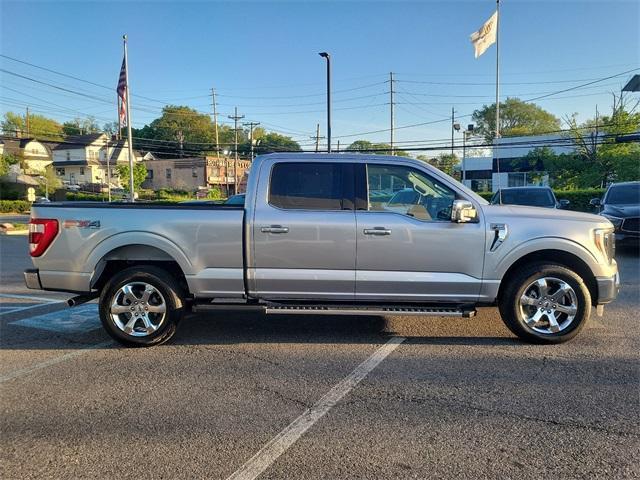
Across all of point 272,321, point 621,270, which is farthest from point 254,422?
point 621,270

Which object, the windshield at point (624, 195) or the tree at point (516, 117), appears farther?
the tree at point (516, 117)

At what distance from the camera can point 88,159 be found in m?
72.4

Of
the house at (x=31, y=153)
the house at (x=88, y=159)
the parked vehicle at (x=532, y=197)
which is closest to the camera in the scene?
the parked vehicle at (x=532, y=197)

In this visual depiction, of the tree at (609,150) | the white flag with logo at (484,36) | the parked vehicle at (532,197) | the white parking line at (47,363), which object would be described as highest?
the white flag with logo at (484,36)

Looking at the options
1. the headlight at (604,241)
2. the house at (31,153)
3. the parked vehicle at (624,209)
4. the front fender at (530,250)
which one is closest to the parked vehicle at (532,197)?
the parked vehicle at (624,209)

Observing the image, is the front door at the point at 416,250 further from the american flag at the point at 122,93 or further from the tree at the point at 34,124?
the tree at the point at 34,124

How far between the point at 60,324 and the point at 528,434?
5312 millimetres

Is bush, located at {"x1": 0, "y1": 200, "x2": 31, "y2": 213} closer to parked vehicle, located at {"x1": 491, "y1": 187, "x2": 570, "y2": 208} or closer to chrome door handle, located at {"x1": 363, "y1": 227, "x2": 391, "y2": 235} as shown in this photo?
parked vehicle, located at {"x1": 491, "y1": 187, "x2": 570, "y2": 208}

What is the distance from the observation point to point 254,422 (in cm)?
333

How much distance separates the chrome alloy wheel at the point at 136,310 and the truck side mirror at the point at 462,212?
3.07 meters

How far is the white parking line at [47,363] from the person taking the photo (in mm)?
4254

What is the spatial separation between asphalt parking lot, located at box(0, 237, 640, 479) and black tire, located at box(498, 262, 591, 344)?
0.16 m

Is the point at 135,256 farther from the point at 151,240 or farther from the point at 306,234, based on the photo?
the point at 306,234

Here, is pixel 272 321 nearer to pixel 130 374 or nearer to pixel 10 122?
pixel 130 374
